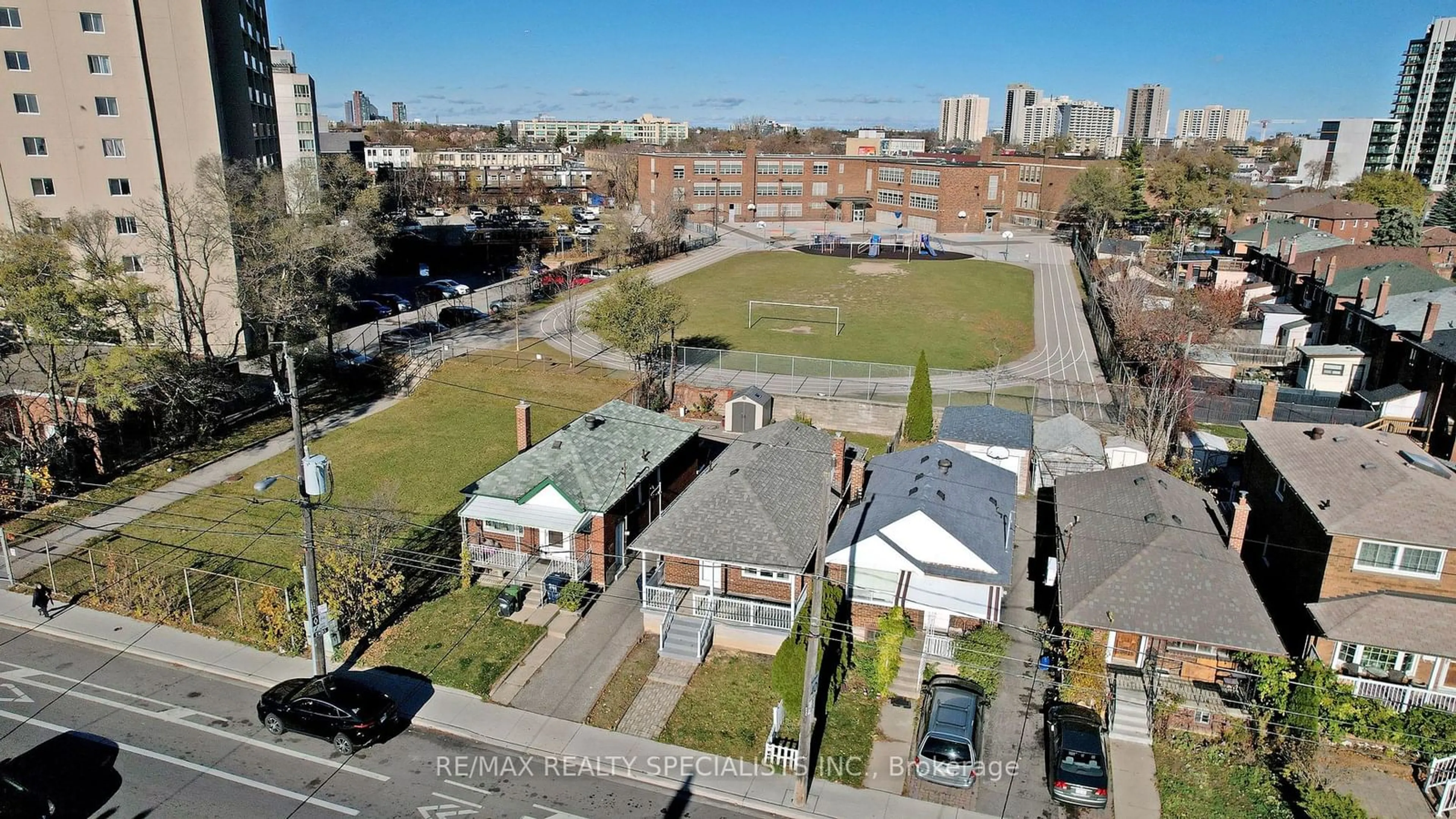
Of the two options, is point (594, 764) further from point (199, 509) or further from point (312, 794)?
point (199, 509)

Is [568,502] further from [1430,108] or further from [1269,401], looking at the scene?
[1430,108]

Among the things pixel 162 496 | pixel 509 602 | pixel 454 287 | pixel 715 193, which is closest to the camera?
pixel 509 602

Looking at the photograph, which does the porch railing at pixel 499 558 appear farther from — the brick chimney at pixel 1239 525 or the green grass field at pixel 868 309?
the green grass field at pixel 868 309

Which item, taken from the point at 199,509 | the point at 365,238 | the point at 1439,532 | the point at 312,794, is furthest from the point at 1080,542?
the point at 365,238

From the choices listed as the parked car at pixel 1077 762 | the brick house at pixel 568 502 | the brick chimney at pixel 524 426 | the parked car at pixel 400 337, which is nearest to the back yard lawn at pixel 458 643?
the brick house at pixel 568 502

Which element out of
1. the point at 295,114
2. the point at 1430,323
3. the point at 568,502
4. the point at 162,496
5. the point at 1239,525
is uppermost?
the point at 295,114

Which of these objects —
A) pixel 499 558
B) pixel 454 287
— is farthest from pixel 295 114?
pixel 499 558

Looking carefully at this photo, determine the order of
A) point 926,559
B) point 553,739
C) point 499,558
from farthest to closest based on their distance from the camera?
1. point 499,558
2. point 926,559
3. point 553,739
